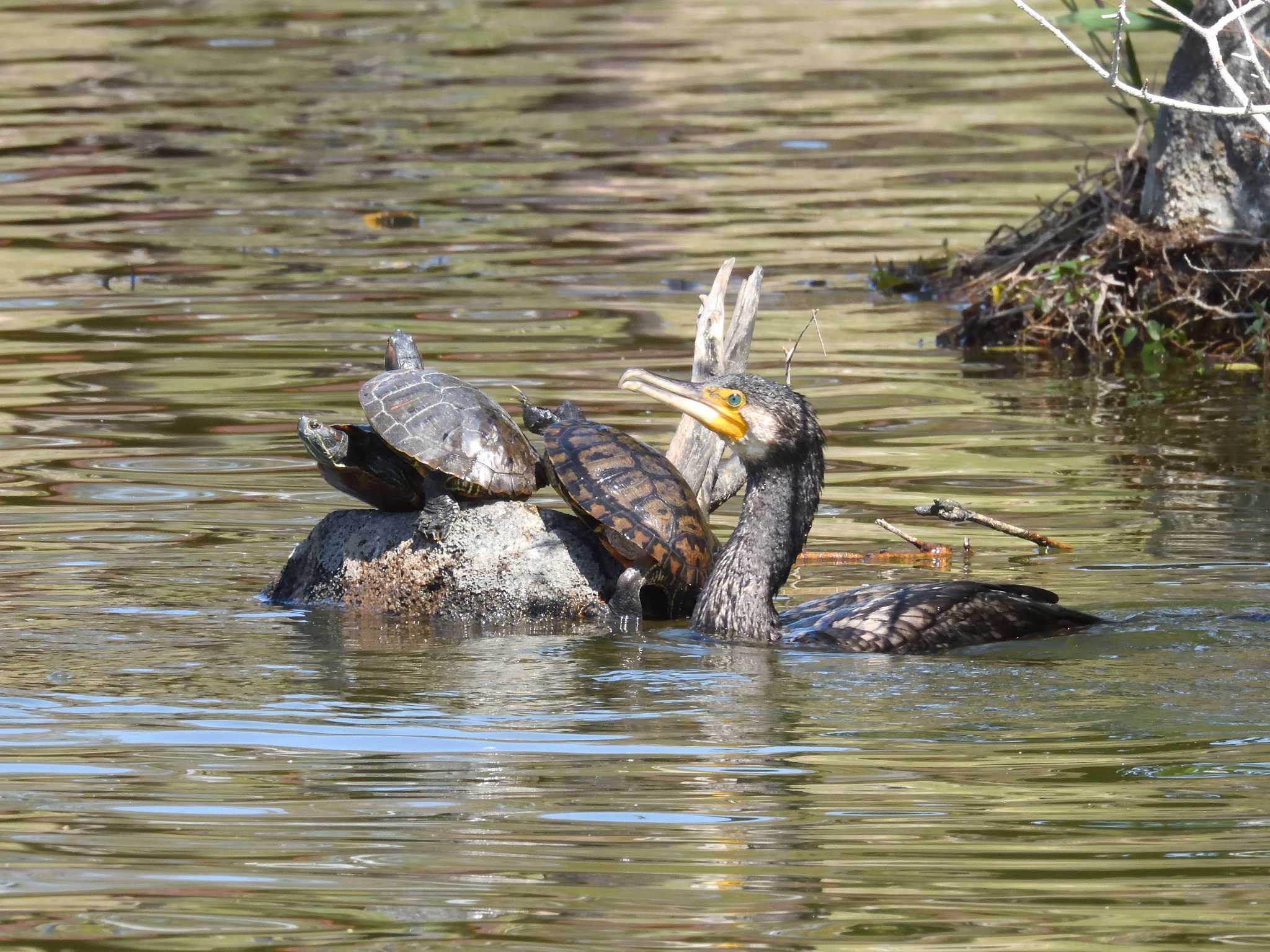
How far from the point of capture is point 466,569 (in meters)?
8.48

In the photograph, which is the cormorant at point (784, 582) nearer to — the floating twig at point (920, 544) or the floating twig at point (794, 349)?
the floating twig at point (794, 349)

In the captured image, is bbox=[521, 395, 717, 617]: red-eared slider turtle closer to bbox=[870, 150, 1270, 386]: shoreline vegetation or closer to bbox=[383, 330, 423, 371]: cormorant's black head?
bbox=[383, 330, 423, 371]: cormorant's black head

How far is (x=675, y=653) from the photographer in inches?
306

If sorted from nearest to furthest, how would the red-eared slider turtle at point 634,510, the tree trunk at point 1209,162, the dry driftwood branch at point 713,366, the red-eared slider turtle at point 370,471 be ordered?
the red-eared slider turtle at point 634,510 → the red-eared slider turtle at point 370,471 → the dry driftwood branch at point 713,366 → the tree trunk at point 1209,162

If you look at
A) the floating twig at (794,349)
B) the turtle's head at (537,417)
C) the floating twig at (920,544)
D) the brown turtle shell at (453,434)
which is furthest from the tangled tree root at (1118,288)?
the brown turtle shell at (453,434)

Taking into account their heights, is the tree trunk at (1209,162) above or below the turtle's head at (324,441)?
above

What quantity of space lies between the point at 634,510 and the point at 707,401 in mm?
593

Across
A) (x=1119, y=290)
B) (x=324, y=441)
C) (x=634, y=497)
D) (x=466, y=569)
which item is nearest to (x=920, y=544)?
(x=634, y=497)

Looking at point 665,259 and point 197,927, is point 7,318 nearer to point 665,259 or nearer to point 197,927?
point 665,259

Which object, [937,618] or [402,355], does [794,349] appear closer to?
[937,618]

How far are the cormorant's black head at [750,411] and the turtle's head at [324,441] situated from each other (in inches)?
52.6

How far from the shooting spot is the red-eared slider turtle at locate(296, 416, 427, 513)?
8711 mm

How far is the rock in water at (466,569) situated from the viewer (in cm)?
846

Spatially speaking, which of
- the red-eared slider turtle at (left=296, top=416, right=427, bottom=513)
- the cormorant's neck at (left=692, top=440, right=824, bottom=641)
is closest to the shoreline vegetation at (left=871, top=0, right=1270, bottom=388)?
the cormorant's neck at (left=692, top=440, right=824, bottom=641)
